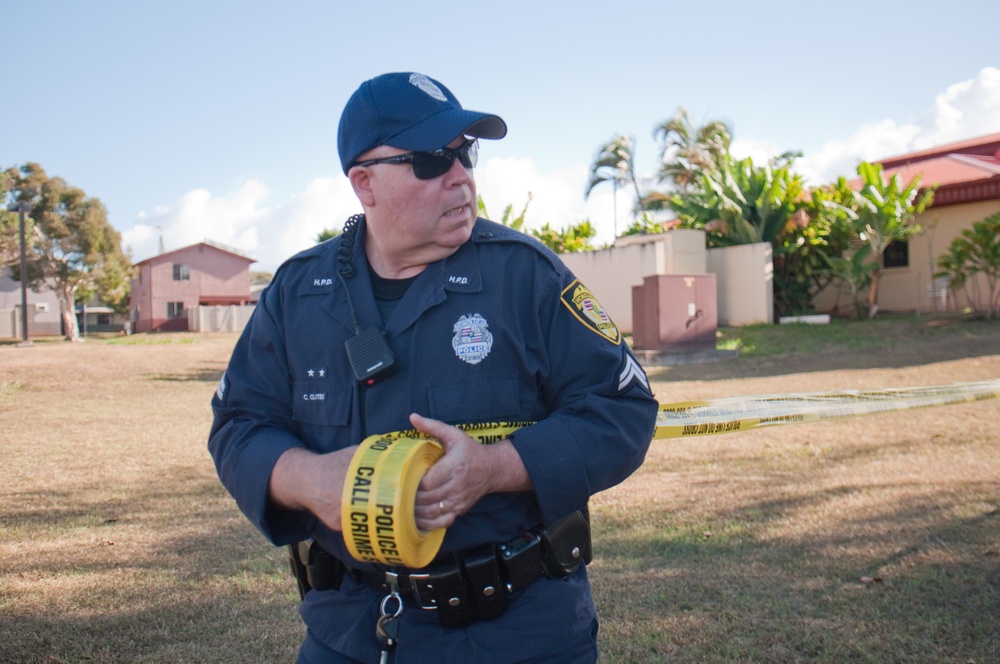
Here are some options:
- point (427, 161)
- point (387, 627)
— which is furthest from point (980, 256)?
point (387, 627)

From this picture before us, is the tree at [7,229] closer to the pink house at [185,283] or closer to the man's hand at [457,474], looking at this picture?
the pink house at [185,283]

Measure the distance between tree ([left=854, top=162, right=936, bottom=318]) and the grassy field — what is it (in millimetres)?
10982

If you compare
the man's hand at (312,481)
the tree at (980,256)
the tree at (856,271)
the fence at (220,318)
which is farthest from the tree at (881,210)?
the fence at (220,318)

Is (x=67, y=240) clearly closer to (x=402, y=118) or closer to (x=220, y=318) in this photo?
(x=220, y=318)

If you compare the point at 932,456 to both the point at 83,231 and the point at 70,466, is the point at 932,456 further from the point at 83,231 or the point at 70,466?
the point at 83,231

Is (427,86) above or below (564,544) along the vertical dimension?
above

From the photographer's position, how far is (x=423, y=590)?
5.95ft

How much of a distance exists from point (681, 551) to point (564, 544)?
3.14 meters

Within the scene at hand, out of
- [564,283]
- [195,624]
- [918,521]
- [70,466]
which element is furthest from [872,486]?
[70,466]

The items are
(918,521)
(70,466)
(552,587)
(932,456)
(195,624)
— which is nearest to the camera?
(552,587)

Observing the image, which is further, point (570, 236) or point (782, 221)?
point (570, 236)

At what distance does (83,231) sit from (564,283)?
49985mm

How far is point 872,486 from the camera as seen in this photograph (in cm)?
611

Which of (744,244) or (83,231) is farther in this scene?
(83,231)
